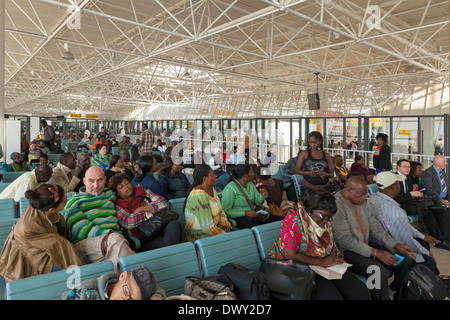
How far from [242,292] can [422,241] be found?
9.98ft

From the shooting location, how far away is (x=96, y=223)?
297cm

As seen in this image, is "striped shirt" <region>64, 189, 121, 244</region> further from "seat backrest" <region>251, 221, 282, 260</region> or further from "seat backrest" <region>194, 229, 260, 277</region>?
"seat backrest" <region>251, 221, 282, 260</region>

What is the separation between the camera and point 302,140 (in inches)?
453

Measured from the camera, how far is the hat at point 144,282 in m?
1.84

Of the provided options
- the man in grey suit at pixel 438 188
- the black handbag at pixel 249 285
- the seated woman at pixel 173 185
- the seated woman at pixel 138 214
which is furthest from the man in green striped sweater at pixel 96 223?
the man in grey suit at pixel 438 188

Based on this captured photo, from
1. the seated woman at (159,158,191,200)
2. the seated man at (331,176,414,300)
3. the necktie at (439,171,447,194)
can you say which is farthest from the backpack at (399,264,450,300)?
the necktie at (439,171,447,194)

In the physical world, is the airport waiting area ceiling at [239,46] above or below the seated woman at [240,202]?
above

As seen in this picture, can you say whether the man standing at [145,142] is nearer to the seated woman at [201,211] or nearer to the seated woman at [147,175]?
the seated woman at [147,175]

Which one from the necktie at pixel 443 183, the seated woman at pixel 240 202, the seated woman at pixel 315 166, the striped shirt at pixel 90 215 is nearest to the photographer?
the striped shirt at pixel 90 215

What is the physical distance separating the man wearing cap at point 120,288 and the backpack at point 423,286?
2.30 metres

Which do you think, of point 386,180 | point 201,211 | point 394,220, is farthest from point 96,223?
point 386,180
